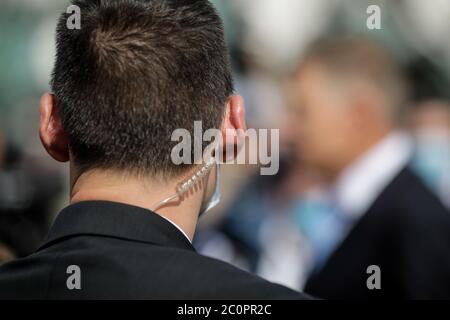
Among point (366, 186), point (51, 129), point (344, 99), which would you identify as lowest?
point (366, 186)

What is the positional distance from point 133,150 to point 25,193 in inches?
162

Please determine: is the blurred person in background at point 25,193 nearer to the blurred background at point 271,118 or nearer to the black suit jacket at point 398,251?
the blurred background at point 271,118

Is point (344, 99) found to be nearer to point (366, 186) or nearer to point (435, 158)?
point (366, 186)

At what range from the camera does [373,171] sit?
3.54 m

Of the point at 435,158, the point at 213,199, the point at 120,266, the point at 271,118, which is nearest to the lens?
the point at 120,266

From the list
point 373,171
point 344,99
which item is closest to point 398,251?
point 373,171

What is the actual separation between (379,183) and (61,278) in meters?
2.23

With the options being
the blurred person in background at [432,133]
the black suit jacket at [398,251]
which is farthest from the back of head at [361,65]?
the blurred person in background at [432,133]

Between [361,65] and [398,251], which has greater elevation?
[361,65]

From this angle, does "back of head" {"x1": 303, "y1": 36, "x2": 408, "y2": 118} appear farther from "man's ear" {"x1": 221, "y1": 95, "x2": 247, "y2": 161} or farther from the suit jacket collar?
the suit jacket collar

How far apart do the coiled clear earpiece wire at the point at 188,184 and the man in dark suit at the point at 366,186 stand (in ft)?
5.08

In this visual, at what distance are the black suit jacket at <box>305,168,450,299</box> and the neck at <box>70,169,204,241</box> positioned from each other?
1.62 m

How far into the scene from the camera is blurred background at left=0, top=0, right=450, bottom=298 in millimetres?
4504
